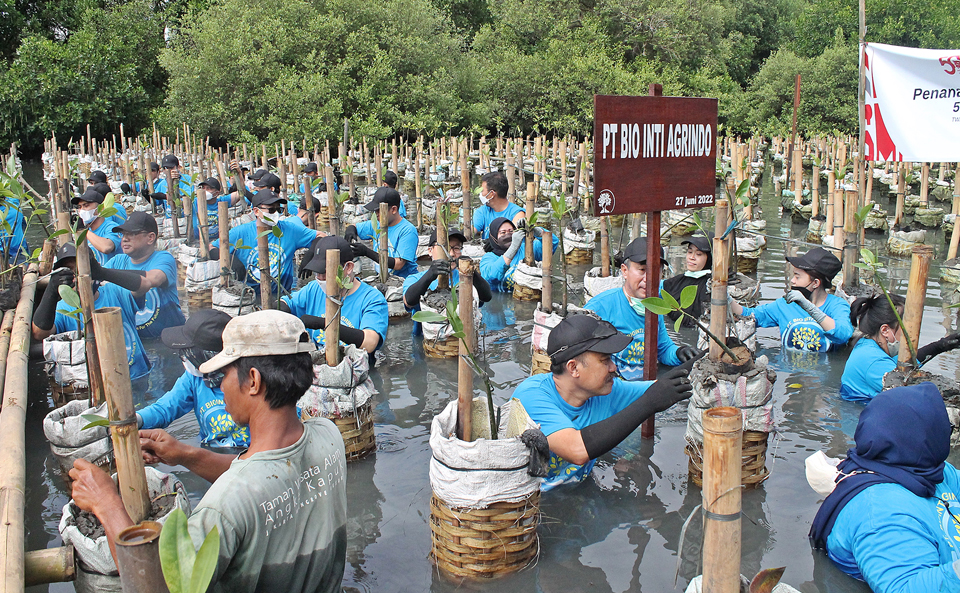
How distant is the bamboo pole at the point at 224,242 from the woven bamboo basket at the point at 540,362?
2974mm

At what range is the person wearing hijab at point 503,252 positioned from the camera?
8312 mm

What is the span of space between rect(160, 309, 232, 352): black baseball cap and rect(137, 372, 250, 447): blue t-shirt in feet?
0.88

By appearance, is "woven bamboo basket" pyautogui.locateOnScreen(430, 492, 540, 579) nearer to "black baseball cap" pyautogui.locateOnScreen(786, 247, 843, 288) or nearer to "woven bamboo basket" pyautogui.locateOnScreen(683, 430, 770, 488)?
"woven bamboo basket" pyautogui.locateOnScreen(683, 430, 770, 488)

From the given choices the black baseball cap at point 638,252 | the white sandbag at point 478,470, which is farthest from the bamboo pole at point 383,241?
the white sandbag at point 478,470

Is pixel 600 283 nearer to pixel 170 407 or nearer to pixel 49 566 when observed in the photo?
pixel 170 407

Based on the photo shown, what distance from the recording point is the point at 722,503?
213 cm

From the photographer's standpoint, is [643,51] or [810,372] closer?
[810,372]

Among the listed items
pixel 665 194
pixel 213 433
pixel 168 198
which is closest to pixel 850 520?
pixel 665 194

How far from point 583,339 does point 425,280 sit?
3.04m

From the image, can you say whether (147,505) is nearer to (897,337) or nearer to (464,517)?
(464,517)

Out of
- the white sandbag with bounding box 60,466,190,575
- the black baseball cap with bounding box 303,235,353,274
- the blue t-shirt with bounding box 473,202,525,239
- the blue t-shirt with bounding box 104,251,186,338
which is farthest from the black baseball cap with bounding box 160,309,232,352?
the blue t-shirt with bounding box 473,202,525,239

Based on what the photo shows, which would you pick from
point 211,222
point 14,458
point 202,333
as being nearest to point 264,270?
point 202,333

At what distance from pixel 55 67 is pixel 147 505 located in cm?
2831

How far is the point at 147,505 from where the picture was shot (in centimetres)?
239
